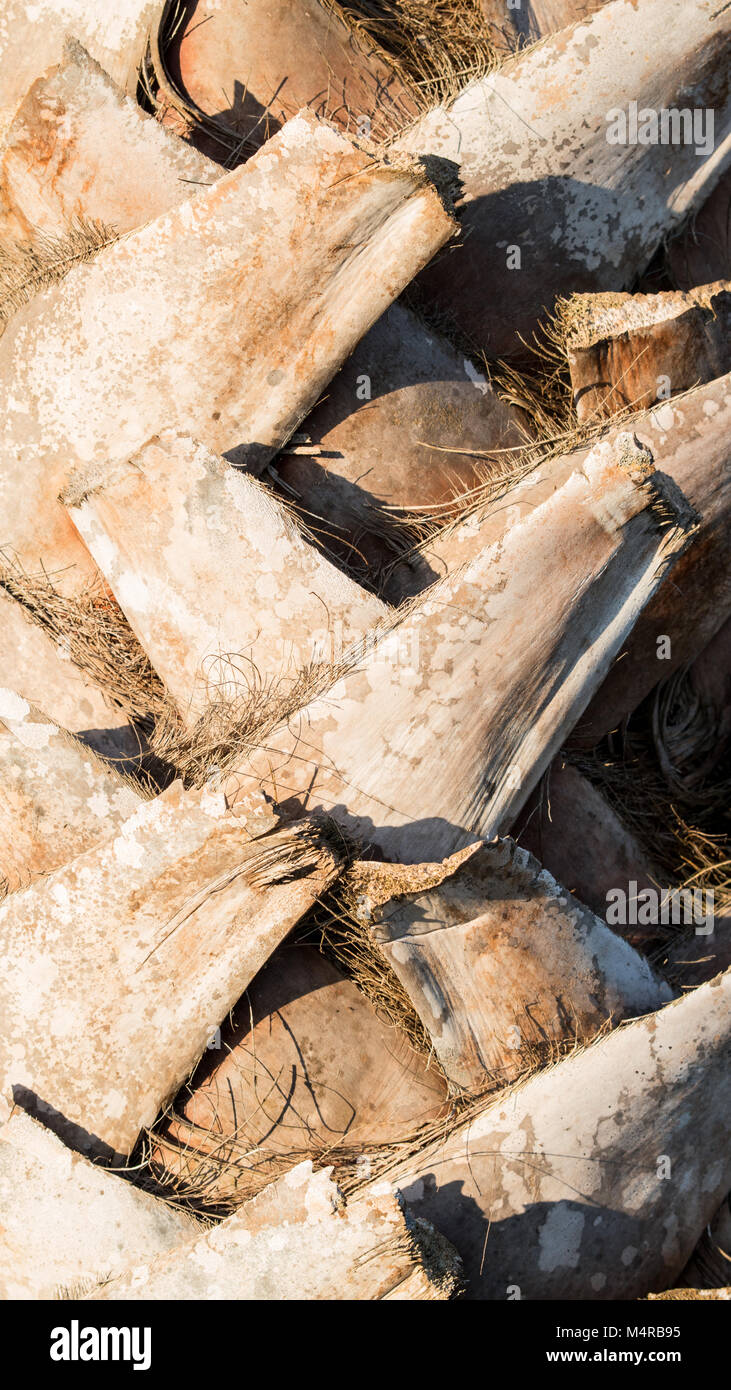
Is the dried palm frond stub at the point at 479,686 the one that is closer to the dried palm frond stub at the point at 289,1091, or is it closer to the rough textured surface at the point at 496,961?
the rough textured surface at the point at 496,961

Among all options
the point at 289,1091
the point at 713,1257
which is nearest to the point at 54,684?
the point at 289,1091

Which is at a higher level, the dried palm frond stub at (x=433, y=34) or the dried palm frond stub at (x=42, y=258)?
the dried palm frond stub at (x=42, y=258)

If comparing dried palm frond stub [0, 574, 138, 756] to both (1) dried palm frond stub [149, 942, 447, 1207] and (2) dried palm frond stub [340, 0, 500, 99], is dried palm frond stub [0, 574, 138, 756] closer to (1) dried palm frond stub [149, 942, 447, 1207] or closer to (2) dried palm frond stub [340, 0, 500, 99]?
(1) dried palm frond stub [149, 942, 447, 1207]

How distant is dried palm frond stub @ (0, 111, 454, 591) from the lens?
2.57m

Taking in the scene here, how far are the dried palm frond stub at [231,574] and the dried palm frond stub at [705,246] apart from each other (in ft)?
4.37

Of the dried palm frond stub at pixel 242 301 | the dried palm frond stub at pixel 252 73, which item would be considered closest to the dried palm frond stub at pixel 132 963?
the dried palm frond stub at pixel 242 301

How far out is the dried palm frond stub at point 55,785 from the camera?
8.82 ft

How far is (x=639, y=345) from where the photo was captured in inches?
113

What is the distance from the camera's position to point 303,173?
2.57 metres

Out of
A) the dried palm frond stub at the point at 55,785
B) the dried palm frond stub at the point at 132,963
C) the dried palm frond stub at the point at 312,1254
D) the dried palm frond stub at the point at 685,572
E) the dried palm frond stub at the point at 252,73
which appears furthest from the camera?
the dried palm frond stub at the point at 252,73

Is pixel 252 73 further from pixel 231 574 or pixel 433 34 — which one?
pixel 231 574

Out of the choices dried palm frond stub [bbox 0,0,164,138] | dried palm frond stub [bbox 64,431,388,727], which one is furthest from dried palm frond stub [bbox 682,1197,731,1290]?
dried palm frond stub [bbox 0,0,164,138]

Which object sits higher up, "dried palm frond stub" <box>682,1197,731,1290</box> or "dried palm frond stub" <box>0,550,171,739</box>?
"dried palm frond stub" <box>0,550,171,739</box>

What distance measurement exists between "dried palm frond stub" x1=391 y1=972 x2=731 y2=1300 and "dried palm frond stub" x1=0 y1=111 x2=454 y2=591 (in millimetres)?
1551
